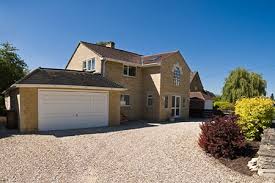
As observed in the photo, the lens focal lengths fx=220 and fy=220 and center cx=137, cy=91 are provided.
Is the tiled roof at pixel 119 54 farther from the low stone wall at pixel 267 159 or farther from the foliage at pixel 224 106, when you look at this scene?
the foliage at pixel 224 106

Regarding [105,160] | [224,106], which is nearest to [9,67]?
[105,160]

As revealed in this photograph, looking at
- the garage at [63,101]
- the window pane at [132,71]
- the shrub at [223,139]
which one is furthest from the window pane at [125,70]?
the shrub at [223,139]

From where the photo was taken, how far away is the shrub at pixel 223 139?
9695mm

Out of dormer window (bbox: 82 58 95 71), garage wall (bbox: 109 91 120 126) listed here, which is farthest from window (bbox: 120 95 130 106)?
dormer window (bbox: 82 58 95 71)

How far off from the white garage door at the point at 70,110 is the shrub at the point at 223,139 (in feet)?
27.1

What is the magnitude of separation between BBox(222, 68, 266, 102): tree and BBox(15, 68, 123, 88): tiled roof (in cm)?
2814

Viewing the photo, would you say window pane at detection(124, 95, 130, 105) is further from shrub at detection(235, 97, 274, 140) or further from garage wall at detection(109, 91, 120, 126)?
shrub at detection(235, 97, 274, 140)

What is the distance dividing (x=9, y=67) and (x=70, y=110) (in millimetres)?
14804

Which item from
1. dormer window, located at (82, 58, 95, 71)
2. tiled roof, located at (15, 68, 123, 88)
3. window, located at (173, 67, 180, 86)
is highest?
dormer window, located at (82, 58, 95, 71)

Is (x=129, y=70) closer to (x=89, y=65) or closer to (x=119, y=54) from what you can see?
(x=119, y=54)

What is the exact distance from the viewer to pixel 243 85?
124ft

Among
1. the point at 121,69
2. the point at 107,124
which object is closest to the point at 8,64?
the point at 121,69

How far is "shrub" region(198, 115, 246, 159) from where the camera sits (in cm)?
970

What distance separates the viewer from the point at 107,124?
55.6ft
